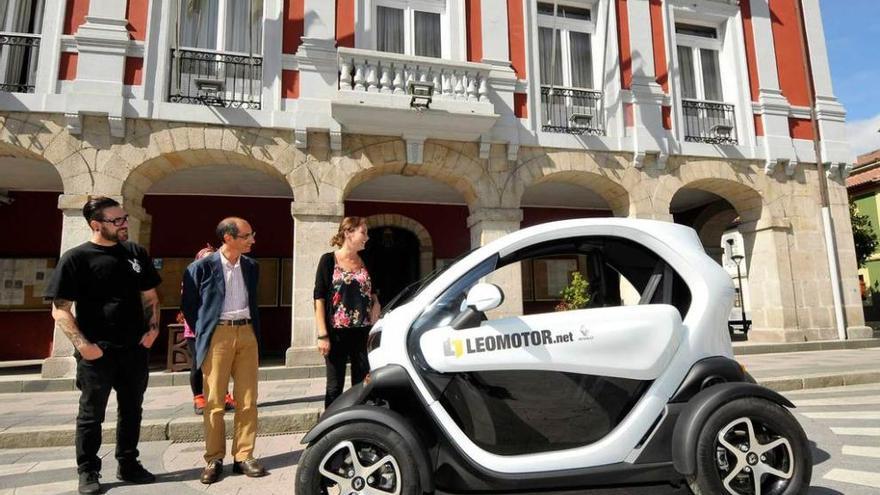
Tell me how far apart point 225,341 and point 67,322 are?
3.08 ft

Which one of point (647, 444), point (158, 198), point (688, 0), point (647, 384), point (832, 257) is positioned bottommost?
point (647, 444)

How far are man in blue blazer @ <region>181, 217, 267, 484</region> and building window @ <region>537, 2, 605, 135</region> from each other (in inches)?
284

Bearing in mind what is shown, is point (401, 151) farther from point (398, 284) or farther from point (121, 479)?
point (121, 479)

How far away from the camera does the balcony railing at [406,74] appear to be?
8039 millimetres

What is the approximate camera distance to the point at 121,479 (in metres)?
3.31

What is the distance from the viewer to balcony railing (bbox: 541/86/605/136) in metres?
9.40

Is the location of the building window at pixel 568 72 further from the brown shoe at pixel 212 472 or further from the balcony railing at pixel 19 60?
the balcony railing at pixel 19 60

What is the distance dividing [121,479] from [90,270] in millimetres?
1467

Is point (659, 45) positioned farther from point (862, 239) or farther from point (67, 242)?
point (862, 239)

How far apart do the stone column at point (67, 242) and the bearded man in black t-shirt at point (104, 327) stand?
4.49m

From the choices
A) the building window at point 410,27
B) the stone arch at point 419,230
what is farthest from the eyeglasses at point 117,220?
the stone arch at point 419,230

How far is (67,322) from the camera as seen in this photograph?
304 cm

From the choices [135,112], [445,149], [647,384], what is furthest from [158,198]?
[647,384]

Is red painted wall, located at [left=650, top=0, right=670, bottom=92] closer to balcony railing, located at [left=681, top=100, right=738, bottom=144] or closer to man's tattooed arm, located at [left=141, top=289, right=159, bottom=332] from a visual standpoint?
balcony railing, located at [left=681, top=100, right=738, bottom=144]
